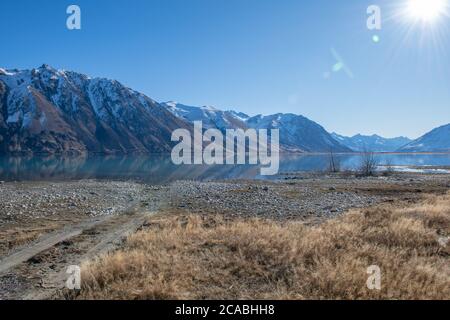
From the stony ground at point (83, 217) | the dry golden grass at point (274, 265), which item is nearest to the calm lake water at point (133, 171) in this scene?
the stony ground at point (83, 217)

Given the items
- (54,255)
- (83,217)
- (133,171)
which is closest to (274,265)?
(54,255)

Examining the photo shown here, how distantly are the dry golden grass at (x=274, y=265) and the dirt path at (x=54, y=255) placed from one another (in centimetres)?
152

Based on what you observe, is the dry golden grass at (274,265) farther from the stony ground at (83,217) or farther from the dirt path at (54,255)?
the stony ground at (83,217)

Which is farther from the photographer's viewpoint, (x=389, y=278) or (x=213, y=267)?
(x=213, y=267)

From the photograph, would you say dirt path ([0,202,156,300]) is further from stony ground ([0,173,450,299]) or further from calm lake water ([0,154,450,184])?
calm lake water ([0,154,450,184])

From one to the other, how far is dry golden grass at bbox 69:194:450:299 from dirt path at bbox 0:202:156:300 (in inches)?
60.0

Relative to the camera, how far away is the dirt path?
444 inches

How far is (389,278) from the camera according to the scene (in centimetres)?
994

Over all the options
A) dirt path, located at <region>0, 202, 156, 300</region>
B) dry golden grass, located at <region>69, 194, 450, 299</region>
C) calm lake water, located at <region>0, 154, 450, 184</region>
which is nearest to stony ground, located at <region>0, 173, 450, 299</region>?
dirt path, located at <region>0, 202, 156, 300</region>

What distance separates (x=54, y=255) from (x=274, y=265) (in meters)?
9.71

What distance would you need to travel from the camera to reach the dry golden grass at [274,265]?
9250 millimetres
